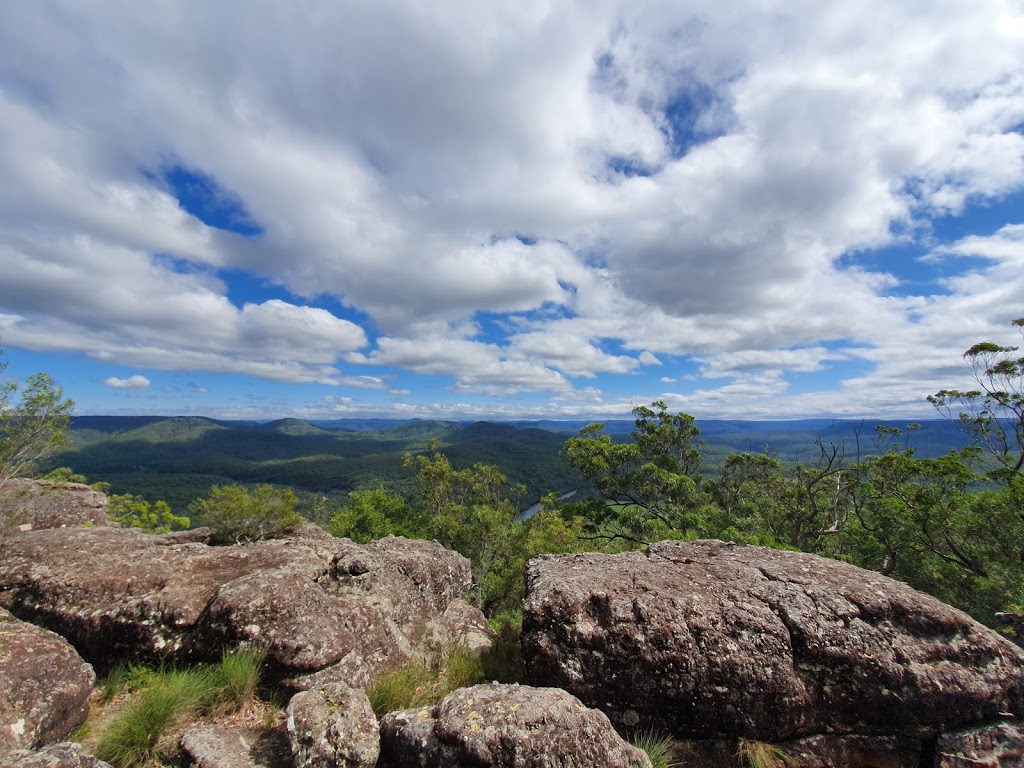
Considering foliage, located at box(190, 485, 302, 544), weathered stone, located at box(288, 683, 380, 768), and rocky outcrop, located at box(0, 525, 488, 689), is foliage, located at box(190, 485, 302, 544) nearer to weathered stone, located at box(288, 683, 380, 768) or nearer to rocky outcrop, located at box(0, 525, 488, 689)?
rocky outcrop, located at box(0, 525, 488, 689)

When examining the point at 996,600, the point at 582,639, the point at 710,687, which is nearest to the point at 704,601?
the point at 710,687

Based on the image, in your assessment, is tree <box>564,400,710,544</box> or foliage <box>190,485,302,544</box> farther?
tree <box>564,400,710,544</box>

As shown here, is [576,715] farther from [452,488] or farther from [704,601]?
[452,488]

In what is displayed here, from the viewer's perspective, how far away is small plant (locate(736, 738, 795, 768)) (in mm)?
6520

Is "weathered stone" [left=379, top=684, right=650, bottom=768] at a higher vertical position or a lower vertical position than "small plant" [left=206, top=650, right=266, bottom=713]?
higher

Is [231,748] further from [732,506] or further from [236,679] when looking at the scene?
[732,506]

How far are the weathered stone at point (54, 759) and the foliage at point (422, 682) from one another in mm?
3345

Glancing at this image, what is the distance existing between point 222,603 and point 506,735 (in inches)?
228

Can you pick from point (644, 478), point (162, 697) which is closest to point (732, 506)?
point (644, 478)

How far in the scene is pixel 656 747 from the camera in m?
6.41

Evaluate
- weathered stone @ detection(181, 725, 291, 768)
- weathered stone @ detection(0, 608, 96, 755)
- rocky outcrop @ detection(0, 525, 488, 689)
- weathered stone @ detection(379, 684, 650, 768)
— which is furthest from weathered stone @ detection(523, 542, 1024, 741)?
weathered stone @ detection(0, 608, 96, 755)

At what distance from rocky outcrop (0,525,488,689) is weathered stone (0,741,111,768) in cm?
280

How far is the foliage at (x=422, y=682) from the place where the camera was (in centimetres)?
688

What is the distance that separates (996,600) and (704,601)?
28448 mm
